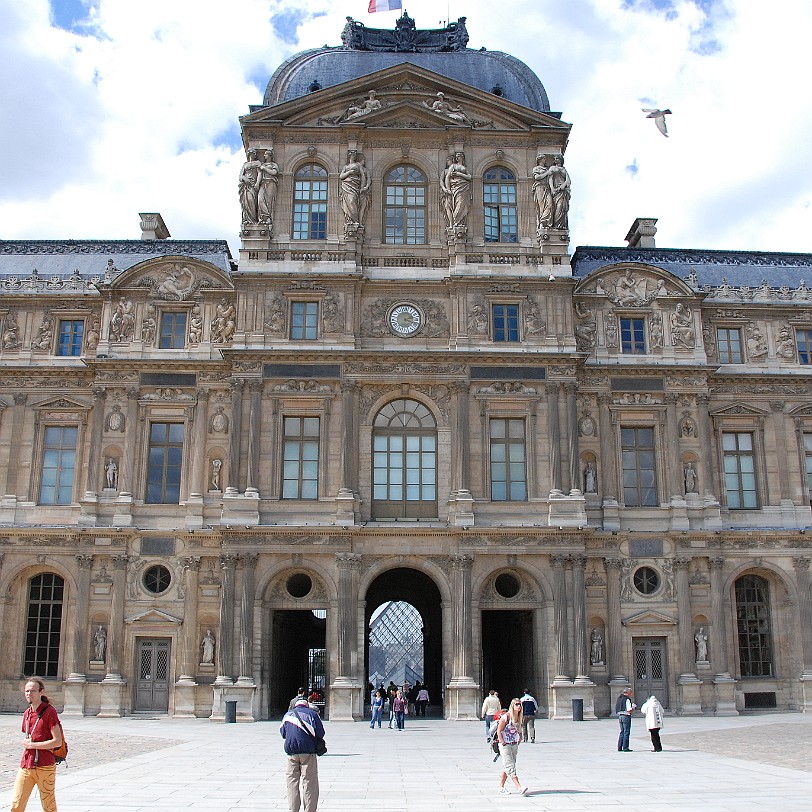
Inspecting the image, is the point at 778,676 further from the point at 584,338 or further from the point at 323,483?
the point at 323,483

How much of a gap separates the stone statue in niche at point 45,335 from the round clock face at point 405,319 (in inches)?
556

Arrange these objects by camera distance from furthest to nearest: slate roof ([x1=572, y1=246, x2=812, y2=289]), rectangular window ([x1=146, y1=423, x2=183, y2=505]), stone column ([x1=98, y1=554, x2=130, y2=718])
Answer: slate roof ([x1=572, y1=246, x2=812, y2=289]) < rectangular window ([x1=146, y1=423, x2=183, y2=505]) < stone column ([x1=98, y1=554, x2=130, y2=718])

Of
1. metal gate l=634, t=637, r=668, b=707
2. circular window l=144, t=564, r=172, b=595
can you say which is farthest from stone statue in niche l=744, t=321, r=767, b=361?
circular window l=144, t=564, r=172, b=595

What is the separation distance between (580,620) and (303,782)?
78.2ft

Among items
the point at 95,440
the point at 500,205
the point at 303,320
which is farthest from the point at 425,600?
the point at 500,205

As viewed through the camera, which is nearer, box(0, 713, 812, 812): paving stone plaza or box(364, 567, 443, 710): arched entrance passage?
box(0, 713, 812, 812): paving stone plaza

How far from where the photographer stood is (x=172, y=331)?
39656 millimetres

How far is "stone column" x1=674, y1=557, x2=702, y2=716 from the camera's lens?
119ft

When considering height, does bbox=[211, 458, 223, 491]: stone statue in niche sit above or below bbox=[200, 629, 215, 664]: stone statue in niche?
above

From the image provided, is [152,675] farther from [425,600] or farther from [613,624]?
[613,624]

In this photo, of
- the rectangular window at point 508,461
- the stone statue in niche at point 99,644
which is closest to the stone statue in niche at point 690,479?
the rectangular window at point 508,461

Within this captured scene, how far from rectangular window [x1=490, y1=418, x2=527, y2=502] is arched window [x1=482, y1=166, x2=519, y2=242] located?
26.1ft

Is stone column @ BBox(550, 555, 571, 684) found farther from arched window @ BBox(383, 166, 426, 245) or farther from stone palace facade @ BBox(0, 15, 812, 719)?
arched window @ BBox(383, 166, 426, 245)

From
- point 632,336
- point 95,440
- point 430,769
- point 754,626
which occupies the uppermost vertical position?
point 632,336
